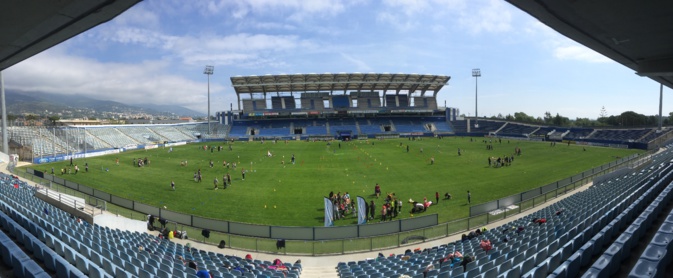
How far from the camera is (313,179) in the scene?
29.5 m

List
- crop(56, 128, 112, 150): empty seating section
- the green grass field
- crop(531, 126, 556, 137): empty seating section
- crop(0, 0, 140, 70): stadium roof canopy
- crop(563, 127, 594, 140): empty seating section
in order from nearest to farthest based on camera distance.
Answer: crop(0, 0, 140, 70): stadium roof canopy, the green grass field, crop(56, 128, 112, 150): empty seating section, crop(563, 127, 594, 140): empty seating section, crop(531, 126, 556, 137): empty seating section

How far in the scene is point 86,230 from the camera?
37.5ft

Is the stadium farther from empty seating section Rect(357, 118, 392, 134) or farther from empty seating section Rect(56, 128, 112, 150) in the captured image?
empty seating section Rect(357, 118, 392, 134)

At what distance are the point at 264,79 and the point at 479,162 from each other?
175ft

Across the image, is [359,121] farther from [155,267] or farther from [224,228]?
[155,267]

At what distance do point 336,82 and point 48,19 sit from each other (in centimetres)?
7473

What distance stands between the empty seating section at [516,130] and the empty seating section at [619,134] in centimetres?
1216

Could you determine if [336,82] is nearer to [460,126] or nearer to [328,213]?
[460,126]

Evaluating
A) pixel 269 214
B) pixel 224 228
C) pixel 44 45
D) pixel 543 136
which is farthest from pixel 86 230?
pixel 543 136

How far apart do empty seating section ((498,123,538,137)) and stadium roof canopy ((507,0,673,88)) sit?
233 ft

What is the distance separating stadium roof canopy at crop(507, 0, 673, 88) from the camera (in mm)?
4965

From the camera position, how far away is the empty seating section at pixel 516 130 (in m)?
73.0

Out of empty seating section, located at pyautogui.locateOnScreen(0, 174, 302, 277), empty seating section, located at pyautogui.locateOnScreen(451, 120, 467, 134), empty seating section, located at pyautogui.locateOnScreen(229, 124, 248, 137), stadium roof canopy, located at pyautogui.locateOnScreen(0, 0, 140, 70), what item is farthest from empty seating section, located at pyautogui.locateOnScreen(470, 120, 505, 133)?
stadium roof canopy, located at pyautogui.locateOnScreen(0, 0, 140, 70)

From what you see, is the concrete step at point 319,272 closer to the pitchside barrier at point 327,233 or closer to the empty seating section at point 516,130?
the pitchside barrier at point 327,233
